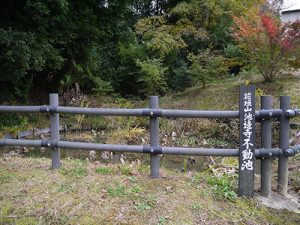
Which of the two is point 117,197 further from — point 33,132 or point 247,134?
point 33,132

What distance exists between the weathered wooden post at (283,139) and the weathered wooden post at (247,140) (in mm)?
383

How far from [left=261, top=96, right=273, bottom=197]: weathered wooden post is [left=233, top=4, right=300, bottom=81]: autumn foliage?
6849 mm

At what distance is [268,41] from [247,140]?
7.39 m

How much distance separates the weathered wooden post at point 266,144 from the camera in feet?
11.8

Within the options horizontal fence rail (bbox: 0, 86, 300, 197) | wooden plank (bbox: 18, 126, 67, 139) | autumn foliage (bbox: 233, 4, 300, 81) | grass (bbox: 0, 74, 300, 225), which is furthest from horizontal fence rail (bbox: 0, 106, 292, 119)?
autumn foliage (bbox: 233, 4, 300, 81)

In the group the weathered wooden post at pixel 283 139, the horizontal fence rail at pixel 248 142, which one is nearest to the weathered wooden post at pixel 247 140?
the horizontal fence rail at pixel 248 142

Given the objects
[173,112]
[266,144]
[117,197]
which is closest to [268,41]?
[266,144]

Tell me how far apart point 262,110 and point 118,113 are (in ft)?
5.01

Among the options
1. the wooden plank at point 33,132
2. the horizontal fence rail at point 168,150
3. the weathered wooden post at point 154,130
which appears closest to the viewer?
the horizontal fence rail at point 168,150

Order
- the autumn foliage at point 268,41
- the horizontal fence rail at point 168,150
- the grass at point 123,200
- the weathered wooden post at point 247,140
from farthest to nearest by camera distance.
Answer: the autumn foliage at point 268,41 → the horizontal fence rail at point 168,150 → the weathered wooden post at point 247,140 → the grass at point 123,200

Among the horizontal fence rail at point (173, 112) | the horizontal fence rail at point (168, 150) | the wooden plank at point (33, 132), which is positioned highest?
the horizontal fence rail at point (173, 112)

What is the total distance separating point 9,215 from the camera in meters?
3.31

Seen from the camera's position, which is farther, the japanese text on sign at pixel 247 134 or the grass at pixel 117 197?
the japanese text on sign at pixel 247 134

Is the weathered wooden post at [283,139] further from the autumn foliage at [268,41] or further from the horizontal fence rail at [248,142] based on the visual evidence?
the autumn foliage at [268,41]
